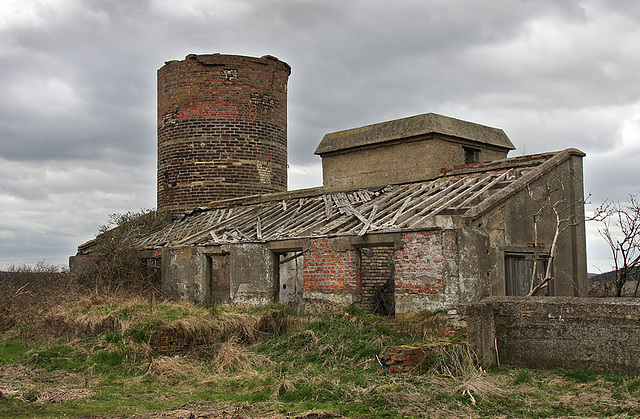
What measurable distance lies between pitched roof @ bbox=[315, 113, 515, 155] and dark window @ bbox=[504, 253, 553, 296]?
458 cm

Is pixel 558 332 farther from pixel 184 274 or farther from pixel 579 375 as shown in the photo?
pixel 184 274

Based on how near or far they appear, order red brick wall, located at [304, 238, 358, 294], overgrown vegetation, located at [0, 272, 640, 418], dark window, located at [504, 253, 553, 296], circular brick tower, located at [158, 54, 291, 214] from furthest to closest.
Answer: circular brick tower, located at [158, 54, 291, 214] → red brick wall, located at [304, 238, 358, 294] → dark window, located at [504, 253, 553, 296] → overgrown vegetation, located at [0, 272, 640, 418]

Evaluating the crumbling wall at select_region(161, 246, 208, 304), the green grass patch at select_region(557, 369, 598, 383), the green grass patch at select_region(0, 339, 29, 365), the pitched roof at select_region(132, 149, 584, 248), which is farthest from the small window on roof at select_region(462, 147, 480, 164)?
the green grass patch at select_region(0, 339, 29, 365)

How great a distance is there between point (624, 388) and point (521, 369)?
1.60m

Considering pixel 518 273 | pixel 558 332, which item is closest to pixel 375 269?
pixel 518 273

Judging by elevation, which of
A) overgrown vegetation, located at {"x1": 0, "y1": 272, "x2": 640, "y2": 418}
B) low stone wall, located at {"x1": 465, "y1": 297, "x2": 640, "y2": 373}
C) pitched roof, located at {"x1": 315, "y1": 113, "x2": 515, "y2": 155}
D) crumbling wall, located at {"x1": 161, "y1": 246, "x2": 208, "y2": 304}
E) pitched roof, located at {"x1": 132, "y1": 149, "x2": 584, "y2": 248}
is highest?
pitched roof, located at {"x1": 315, "y1": 113, "x2": 515, "y2": 155}

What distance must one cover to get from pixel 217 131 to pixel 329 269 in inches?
392

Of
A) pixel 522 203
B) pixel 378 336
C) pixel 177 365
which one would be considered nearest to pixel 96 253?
pixel 177 365

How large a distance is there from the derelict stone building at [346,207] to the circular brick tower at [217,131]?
4 cm

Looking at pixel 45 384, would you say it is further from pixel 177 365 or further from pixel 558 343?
pixel 558 343

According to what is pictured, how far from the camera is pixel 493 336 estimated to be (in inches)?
378

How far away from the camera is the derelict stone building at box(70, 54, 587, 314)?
11758mm

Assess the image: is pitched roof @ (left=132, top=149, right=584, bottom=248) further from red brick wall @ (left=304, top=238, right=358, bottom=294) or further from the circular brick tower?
the circular brick tower

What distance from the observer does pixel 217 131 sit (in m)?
21.6
